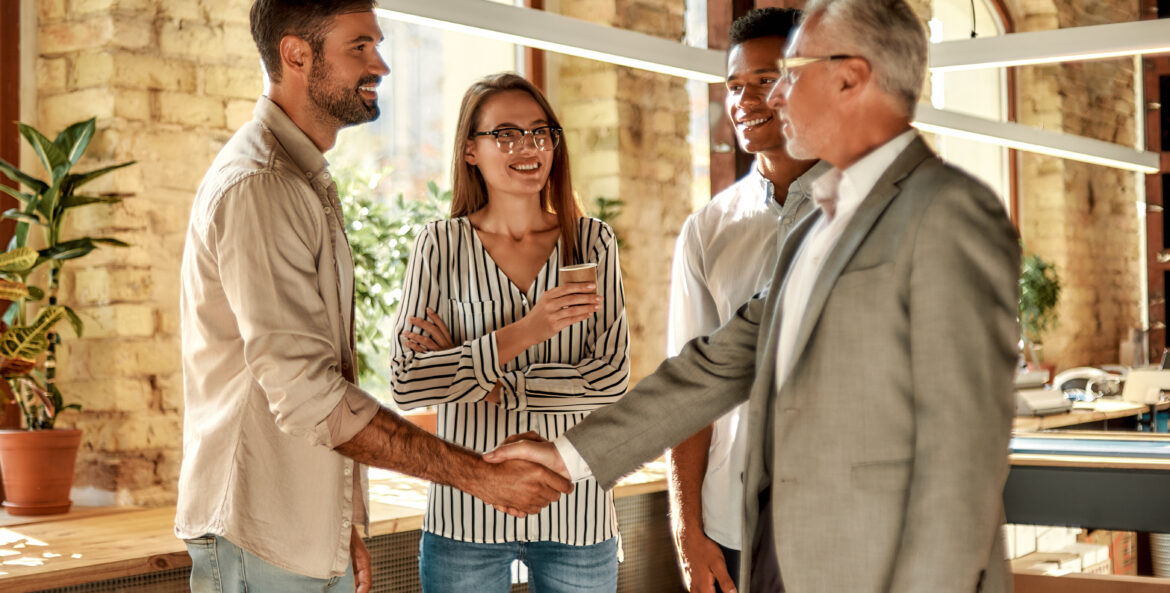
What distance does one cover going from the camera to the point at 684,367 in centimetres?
208

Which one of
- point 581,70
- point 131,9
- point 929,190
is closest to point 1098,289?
point 581,70

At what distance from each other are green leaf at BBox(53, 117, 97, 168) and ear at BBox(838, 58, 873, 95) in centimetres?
276

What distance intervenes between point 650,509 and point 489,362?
202 centimetres

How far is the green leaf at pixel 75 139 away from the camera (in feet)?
12.0

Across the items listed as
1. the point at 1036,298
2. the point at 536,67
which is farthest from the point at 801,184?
the point at 1036,298

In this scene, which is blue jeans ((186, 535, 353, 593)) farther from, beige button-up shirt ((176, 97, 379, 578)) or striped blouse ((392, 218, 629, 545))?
striped blouse ((392, 218, 629, 545))

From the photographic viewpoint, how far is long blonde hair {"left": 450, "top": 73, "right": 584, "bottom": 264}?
8.62ft

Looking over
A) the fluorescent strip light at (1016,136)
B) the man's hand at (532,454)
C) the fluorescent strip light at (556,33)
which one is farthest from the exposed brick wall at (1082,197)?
the man's hand at (532,454)

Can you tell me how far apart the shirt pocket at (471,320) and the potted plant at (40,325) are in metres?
1.57

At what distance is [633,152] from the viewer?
6258 millimetres

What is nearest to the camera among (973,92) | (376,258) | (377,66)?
(377,66)

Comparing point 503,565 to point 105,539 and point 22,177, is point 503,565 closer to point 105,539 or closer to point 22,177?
point 105,539

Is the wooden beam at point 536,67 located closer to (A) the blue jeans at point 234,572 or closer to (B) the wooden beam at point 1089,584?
(B) the wooden beam at point 1089,584

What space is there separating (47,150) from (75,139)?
10 centimetres
